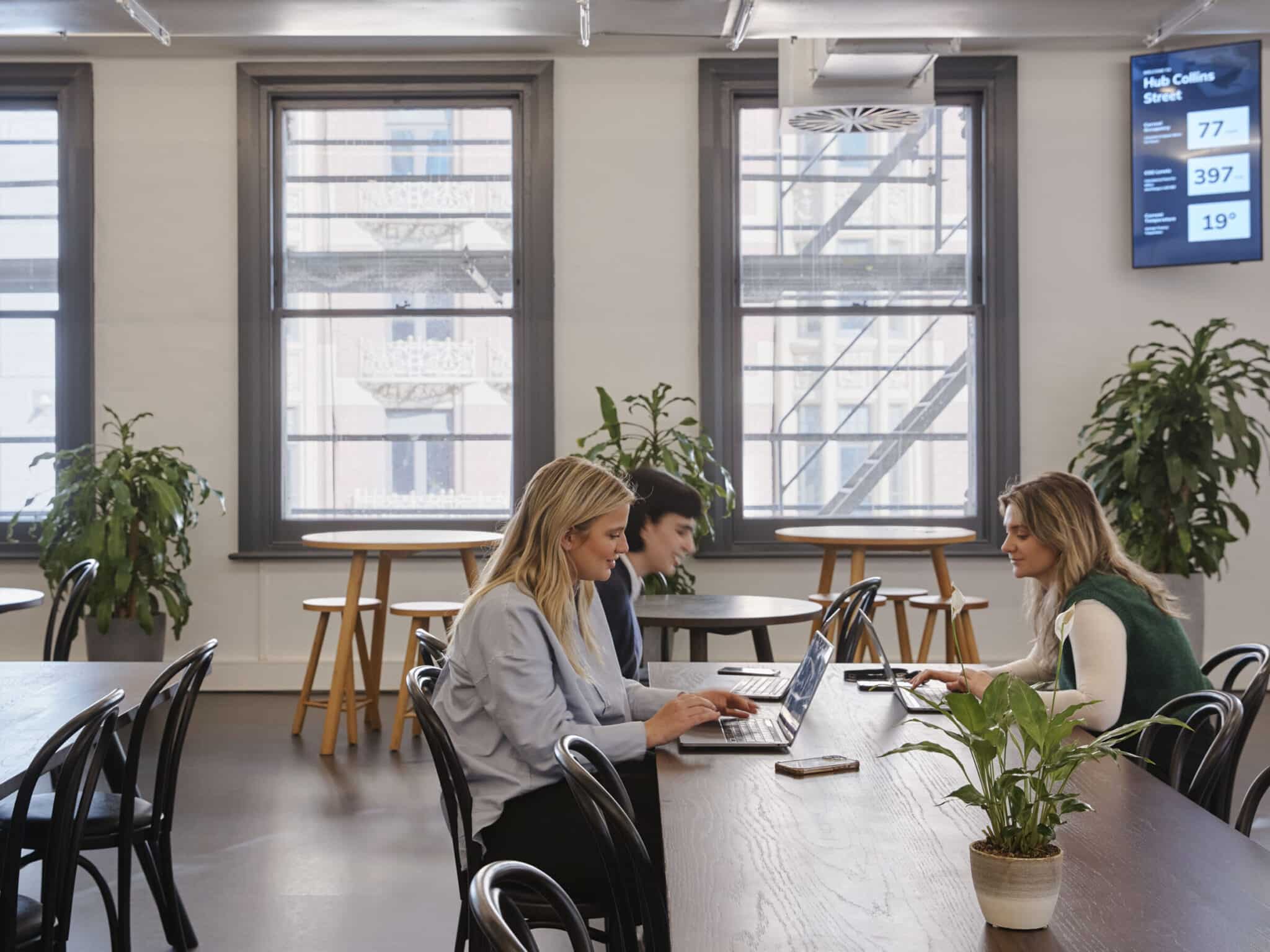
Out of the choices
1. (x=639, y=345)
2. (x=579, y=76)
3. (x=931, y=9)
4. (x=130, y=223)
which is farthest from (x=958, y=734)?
(x=130, y=223)

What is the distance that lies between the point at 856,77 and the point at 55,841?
468 centimetres

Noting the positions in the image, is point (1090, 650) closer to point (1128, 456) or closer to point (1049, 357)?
point (1128, 456)

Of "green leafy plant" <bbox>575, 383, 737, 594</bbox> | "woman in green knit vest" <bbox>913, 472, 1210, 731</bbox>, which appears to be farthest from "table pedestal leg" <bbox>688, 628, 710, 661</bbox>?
"woman in green knit vest" <bbox>913, 472, 1210, 731</bbox>

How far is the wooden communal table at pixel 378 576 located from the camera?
533cm

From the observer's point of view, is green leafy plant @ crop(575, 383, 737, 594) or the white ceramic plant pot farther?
green leafy plant @ crop(575, 383, 737, 594)

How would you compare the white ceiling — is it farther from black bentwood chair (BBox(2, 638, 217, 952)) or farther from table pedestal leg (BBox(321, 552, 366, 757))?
black bentwood chair (BBox(2, 638, 217, 952))

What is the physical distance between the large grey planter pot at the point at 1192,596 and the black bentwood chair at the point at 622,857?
4.81 metres

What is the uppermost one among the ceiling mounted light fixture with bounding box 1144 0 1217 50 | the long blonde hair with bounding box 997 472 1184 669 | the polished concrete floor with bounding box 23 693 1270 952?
the ceiling mounted light fixture with bounding box 1144 0 1217 50

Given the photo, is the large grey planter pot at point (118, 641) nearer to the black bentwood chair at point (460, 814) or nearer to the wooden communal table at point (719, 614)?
the wooden communal table at point (719, 614)

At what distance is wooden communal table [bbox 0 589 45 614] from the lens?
14.5 feet

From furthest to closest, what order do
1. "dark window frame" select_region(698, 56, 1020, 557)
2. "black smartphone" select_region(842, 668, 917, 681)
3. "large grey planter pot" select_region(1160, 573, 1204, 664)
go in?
"dark window frame" select_region(698, 56, 1020, 557)
"large grey planter pot" select_region(1160, 573, 1204, 664)
"black smartphone" select_region(842, 668, 917, 681)

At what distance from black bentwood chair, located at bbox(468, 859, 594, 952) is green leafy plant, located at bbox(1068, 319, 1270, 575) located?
5.14 meters

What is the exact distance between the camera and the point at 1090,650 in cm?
253

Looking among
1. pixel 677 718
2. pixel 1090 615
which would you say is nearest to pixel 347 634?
pixel 677 718
